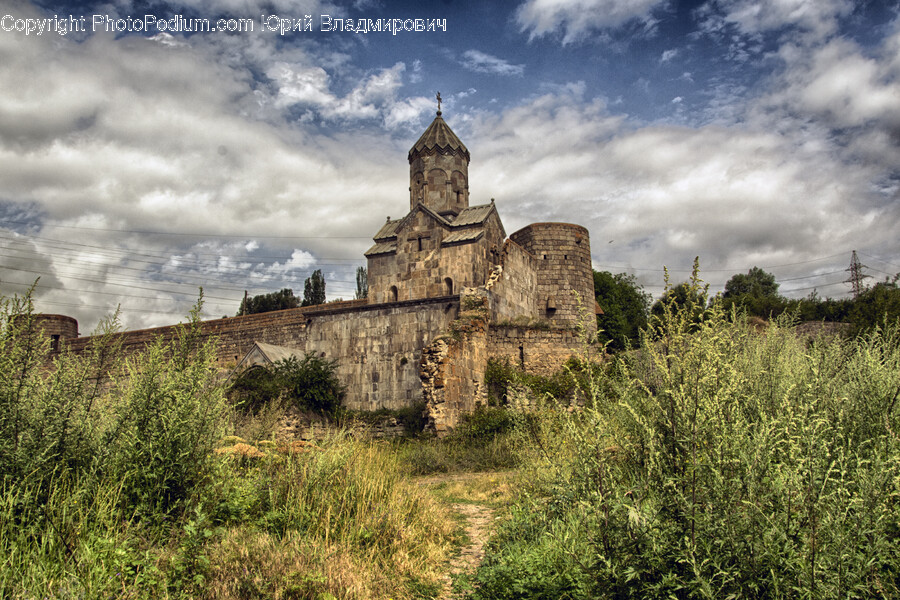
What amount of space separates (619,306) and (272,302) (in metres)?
27.7

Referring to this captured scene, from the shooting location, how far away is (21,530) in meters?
3.76

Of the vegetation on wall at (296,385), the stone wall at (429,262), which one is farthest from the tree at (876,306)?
the vegetation on wall at (296,385)

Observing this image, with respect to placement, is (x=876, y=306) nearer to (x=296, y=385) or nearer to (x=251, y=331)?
(x=296, y=385)

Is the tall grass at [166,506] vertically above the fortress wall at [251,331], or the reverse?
the fortress wall at [251,331]

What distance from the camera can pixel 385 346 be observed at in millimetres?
16953

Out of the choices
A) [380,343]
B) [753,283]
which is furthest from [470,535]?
[753,283]

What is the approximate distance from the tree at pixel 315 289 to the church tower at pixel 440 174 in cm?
2037

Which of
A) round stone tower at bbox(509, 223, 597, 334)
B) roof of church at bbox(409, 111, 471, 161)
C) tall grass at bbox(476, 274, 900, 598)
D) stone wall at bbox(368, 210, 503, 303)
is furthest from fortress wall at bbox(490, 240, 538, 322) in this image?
tall grass at bbox(476, 274, 900, 598)

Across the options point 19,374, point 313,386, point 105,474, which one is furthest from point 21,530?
point 313,386

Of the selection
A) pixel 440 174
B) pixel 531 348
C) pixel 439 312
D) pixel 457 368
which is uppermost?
pixel 440 174

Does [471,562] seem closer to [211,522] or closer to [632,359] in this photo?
[211,522]

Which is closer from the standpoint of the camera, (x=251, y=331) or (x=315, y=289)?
(x=251, y=331)

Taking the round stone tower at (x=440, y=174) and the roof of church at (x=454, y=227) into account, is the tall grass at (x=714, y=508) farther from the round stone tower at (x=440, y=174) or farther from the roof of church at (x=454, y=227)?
the round stone tower at (x=440, y=174)

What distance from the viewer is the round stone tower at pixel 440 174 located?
23594mm
